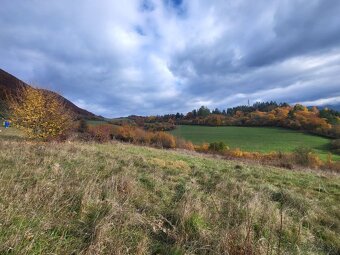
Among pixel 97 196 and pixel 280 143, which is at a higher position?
pixel 97 196

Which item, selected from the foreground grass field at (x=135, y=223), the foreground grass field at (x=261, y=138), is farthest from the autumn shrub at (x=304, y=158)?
the foreground grass field at (x=135, y=223)

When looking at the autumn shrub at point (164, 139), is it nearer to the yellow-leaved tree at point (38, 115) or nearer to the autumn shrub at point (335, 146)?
the autumn shrub at point (335, 146)

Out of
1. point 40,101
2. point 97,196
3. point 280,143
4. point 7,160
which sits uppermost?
point 40,101

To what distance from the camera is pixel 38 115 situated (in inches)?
928

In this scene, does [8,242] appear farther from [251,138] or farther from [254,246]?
[251,138]

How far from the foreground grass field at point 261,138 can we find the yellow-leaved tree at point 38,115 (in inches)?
1752

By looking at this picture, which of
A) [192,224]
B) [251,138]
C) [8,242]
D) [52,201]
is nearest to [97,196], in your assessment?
[52,201]

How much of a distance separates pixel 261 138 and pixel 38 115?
198 ft

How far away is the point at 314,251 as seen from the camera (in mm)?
4898

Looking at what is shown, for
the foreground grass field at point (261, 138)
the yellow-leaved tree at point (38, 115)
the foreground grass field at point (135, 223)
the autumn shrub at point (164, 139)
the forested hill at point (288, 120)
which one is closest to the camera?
the foreground grass field at point (135, 223)

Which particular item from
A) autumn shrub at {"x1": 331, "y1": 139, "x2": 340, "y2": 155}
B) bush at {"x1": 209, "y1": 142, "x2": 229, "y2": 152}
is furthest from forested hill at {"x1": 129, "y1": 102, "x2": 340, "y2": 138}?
bush at {"x1": 209, "y1": 142, "x2": 229, "y2": 152}

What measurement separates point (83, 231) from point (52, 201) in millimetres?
835

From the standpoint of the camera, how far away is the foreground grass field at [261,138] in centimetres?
5963

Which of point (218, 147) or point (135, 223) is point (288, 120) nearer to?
point (218, 147)
